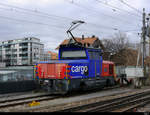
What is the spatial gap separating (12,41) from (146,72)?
75.0 meters

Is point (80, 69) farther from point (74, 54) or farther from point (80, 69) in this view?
point (74, 54)

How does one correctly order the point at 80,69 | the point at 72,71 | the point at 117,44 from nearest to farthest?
the point at 72,71 → the point at 80,69 → the point at 117,44

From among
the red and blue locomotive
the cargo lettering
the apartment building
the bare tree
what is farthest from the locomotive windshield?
the apartment building

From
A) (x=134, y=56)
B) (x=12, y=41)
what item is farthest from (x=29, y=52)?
(x=134, y=56)

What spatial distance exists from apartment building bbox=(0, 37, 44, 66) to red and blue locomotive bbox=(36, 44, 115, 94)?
6433 cm

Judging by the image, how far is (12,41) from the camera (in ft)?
289

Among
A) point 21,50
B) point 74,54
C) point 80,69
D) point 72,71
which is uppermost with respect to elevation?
point 21,50

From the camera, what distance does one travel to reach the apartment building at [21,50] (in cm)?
8028

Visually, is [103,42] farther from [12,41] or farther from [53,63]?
[12,41]

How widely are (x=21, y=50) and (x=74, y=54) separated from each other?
238 ft

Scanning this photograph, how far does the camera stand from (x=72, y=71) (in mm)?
13016

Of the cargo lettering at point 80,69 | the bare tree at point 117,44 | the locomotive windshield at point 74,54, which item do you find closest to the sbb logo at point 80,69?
the cargo lettering at point 80,69

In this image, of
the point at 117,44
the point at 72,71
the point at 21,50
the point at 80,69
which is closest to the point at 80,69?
the point at 80,69

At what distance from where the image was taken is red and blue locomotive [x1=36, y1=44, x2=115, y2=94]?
12805 millimetres
